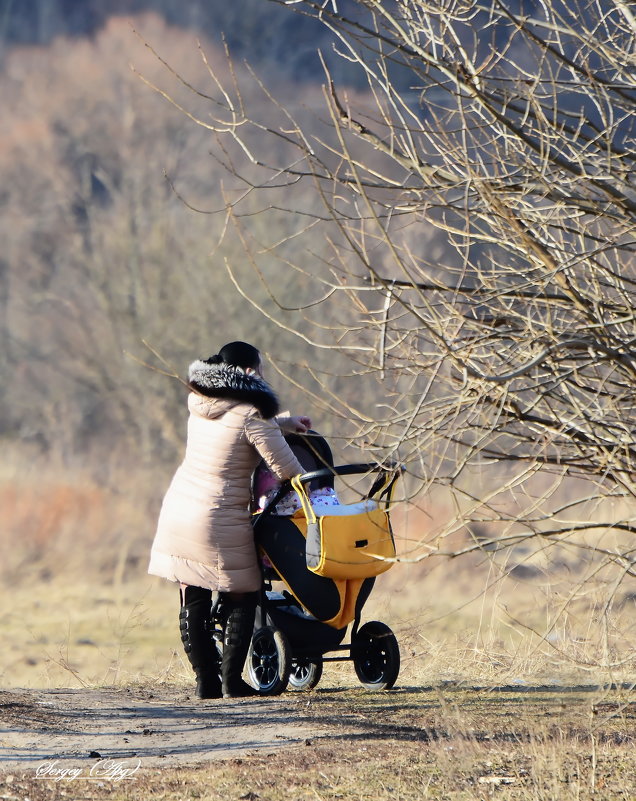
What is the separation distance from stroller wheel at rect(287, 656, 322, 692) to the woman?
43 cm

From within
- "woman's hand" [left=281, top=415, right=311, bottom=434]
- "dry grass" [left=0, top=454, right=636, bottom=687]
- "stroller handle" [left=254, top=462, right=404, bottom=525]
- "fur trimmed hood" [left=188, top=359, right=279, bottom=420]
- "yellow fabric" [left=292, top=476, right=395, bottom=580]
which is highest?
"fur trimmed hood" [left=188, top=359, right=279, bottom=420]

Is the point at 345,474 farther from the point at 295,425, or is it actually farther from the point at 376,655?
the point at 376,655

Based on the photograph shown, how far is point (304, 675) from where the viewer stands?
629cm

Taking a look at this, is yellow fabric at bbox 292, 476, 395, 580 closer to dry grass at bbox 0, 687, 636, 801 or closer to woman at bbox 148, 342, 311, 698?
woman at bbox 148, 342, 311, 698

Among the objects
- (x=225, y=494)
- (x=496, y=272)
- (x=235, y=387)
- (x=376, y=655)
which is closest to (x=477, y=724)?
(x=376, y=655)

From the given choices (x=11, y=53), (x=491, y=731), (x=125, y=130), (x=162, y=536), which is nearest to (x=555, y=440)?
(x=491, y=731)

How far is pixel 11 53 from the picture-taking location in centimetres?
3991

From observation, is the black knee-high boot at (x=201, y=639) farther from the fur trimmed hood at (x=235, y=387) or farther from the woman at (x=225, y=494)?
the fur trimmed hood at (x=235, y=387)

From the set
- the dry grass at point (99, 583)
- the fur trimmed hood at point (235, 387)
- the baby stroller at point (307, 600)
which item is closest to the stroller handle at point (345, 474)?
the baby stroller at point (307, 600)

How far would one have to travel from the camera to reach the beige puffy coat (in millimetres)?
5688

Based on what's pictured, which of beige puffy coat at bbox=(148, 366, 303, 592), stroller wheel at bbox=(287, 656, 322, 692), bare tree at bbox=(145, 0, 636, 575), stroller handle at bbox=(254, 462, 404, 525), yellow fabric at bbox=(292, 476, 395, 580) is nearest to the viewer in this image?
bare tree at bbox=(145, 0, 636, 575)

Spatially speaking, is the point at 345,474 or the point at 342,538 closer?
the point at 345,474

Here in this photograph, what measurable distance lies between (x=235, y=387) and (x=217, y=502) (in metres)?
0.58

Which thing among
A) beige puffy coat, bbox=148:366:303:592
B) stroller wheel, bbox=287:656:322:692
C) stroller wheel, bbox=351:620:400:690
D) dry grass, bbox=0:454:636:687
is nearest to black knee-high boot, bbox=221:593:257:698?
beige puffy coat, bbox=148:366:303:592
